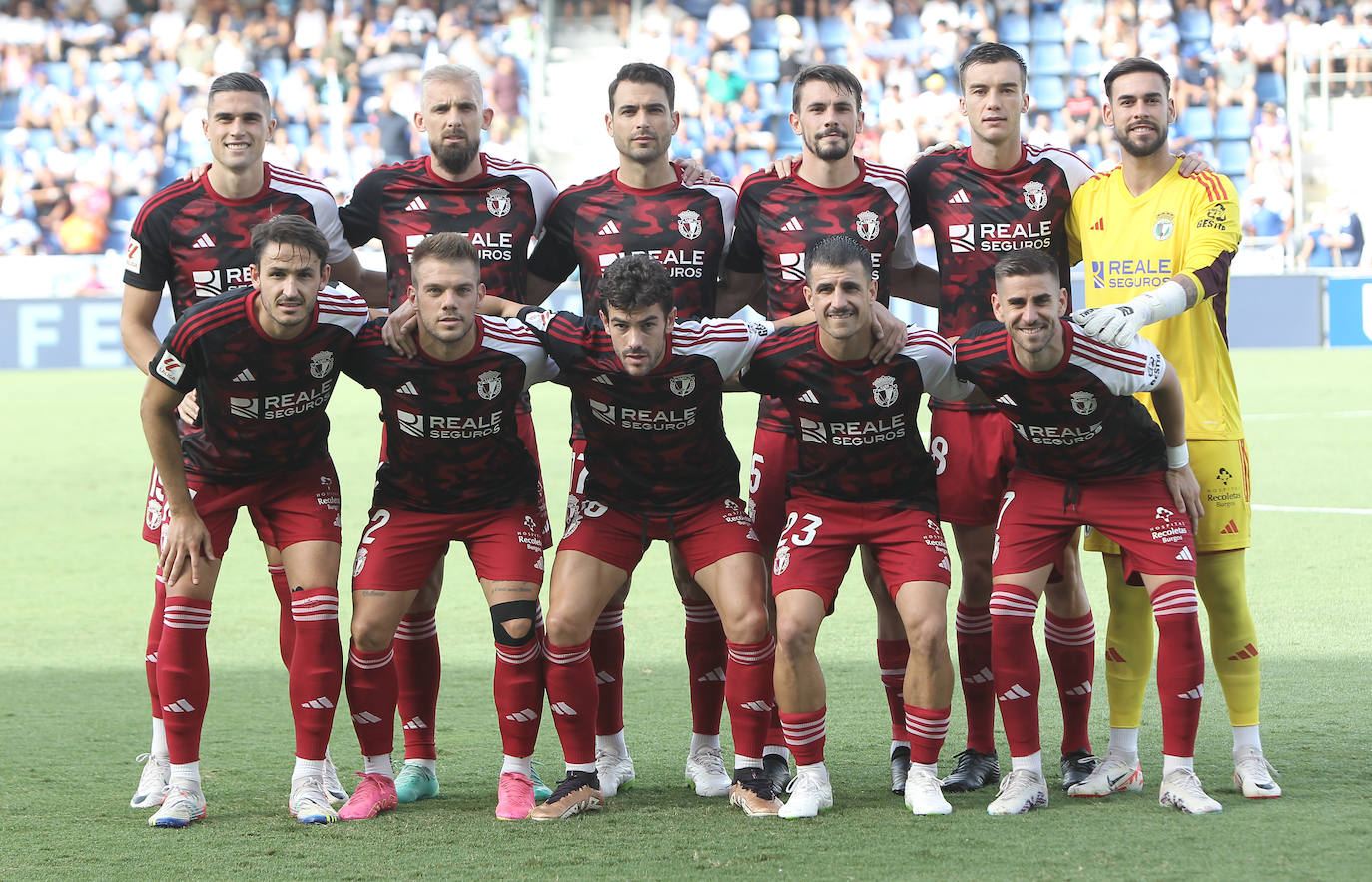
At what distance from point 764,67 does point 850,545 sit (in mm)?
20115

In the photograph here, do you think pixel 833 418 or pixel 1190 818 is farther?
pixel 833 418

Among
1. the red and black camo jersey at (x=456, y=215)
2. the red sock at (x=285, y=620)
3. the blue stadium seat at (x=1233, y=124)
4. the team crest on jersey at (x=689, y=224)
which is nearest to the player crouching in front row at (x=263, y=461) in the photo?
the red sock at (x=285, y=620)

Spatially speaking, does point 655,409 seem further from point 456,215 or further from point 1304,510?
point 1304,510

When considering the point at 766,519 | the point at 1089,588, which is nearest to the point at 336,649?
the point at 766,519

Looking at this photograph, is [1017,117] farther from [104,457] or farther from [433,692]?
[104,457]

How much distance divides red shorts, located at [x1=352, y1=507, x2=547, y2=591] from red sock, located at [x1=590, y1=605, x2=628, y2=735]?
0.42 meters

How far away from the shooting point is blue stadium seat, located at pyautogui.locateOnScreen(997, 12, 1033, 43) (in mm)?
23922

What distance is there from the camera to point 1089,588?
25.4 feet

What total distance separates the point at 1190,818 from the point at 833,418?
1526 millimetres

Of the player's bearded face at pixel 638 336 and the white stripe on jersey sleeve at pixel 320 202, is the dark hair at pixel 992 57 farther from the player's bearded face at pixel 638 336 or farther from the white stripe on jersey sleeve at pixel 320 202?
the white stripe on jersey sleeve at pixel 320 202

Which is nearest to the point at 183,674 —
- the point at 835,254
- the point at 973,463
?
the point at 835,254

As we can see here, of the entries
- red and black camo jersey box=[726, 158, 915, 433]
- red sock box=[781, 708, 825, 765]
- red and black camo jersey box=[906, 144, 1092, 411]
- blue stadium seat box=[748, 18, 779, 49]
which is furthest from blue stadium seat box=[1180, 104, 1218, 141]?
red sock box=[781, 708, 825, 765]

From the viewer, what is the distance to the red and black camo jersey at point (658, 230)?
207 inches

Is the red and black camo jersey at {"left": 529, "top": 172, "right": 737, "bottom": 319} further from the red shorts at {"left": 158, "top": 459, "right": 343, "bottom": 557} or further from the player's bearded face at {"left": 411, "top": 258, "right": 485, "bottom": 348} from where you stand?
the red shorts at {"left": 158, "top": 459, "right": 343, "bottom": 557}
